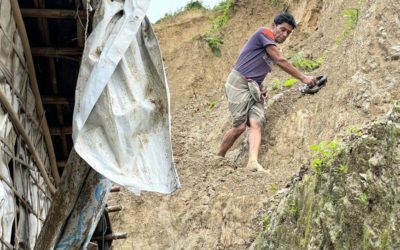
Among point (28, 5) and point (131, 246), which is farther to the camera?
point (131, 246)

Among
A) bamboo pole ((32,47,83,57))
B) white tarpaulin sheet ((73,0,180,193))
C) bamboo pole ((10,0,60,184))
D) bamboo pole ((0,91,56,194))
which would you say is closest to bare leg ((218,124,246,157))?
bamboo pole ((10,0,60,184))

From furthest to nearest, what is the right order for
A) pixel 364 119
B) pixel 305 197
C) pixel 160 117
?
pixel 364 119 < pixel 305 197 < pixel 160 117

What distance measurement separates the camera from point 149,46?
5328 millimetres

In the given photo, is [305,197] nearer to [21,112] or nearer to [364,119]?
[364,119]

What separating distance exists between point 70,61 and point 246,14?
1216cm

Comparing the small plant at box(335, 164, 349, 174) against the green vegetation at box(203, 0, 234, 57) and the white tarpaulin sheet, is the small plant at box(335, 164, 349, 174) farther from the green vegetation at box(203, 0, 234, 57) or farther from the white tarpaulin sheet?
the green vegetation at box(203, 0, 234, 57)

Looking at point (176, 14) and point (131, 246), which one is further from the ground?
Result: point (176, 14)

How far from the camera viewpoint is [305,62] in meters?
12.4

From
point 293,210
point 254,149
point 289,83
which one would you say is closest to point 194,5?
point 289,83

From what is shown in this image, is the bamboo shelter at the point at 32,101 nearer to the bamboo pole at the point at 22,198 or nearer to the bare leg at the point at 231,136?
the bamboo pole at the point at 22,198

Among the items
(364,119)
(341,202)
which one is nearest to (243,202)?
(364,119)

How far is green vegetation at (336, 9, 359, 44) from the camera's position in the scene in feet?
Result: 38.9

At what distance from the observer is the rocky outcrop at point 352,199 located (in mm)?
6227

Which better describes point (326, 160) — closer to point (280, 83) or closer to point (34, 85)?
point (34, 85)
